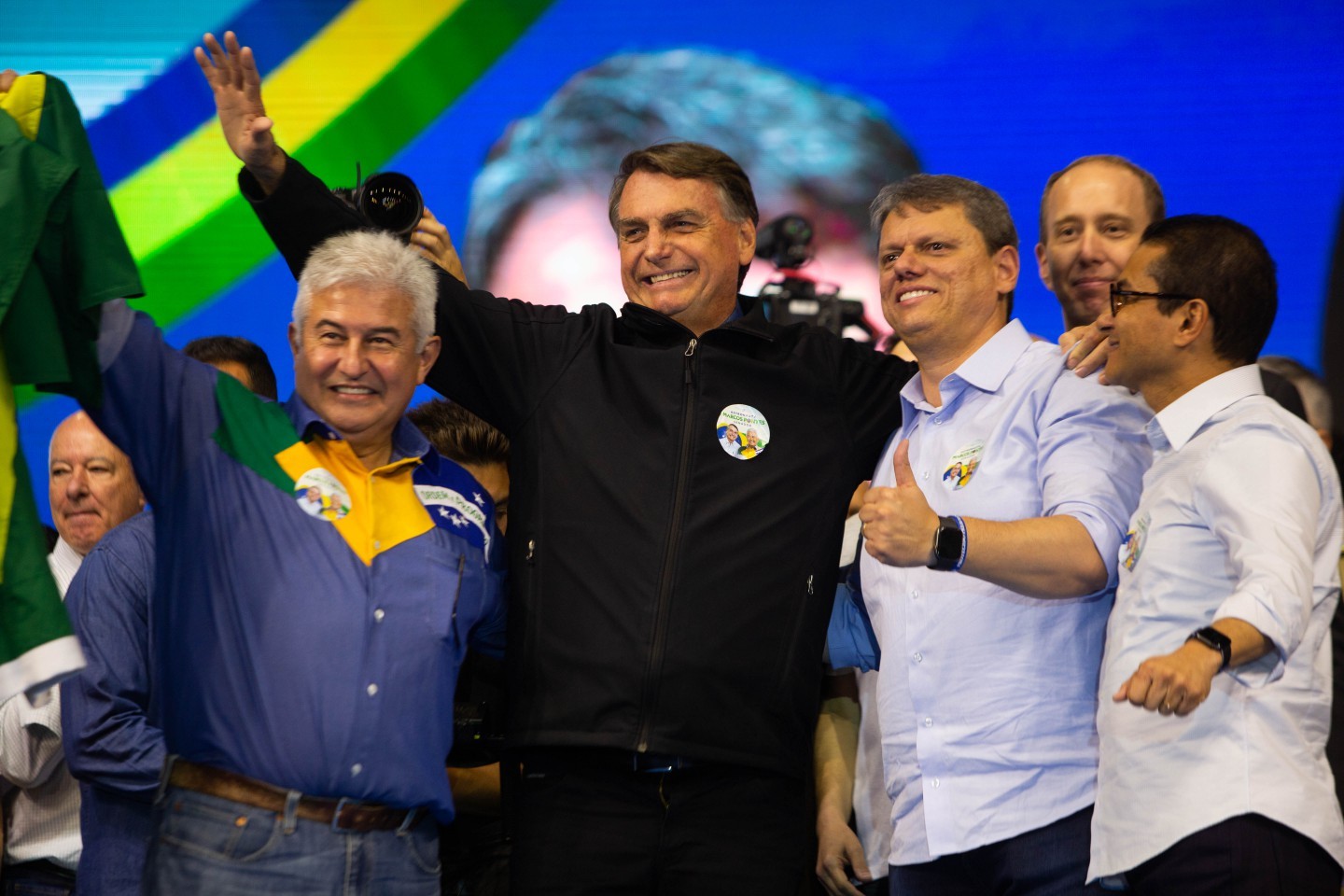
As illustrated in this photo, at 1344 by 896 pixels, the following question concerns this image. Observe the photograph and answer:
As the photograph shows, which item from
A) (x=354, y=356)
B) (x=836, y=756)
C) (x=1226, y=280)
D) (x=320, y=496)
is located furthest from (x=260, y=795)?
(x=1226, y=280)

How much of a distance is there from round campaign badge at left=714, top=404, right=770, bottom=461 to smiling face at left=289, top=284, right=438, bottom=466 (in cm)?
59

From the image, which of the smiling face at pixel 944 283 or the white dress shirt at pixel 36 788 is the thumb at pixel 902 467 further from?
the white dress shirt at pixel 36 788

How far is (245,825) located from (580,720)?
22.3 inches

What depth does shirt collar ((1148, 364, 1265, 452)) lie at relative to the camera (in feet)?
7.44

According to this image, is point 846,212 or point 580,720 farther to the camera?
point 846,212

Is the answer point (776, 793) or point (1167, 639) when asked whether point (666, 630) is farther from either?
point (1167, 639)

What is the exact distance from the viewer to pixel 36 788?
3.04 metres

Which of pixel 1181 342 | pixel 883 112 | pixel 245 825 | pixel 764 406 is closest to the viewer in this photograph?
pixel 245 825

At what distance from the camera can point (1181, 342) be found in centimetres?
233

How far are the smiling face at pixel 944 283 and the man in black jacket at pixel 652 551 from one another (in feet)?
0.63

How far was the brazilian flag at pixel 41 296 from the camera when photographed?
5.95 feet

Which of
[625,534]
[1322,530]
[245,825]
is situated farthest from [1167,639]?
[245,825]

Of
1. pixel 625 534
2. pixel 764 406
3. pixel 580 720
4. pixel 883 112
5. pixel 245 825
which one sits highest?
pixel 883 112

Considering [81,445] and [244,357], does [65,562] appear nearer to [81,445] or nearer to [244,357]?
[81,445]
